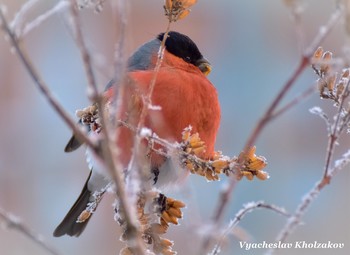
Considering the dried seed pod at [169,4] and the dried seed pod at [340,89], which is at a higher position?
the dried seed pod at [340,89]

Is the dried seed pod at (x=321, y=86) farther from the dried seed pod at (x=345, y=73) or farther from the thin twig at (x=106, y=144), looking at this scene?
the thin twig at (x=106, y=144)

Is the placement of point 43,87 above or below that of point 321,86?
below

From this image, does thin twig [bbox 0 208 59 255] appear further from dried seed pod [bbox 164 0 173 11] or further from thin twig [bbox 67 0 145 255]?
dried seed pod [bbox 164 0 173 11]

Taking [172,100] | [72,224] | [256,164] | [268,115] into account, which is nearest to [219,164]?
[256,164]

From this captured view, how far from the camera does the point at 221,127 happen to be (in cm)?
444

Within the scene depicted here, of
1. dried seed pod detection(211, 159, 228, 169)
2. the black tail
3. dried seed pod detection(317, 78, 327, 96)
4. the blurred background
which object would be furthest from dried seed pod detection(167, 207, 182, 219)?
the blurred background

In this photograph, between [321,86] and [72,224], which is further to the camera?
[72,224]

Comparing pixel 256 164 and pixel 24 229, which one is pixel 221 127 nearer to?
pixel 256 164

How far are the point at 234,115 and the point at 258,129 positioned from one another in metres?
4.05

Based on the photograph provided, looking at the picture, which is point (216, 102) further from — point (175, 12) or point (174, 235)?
point (174, 235)

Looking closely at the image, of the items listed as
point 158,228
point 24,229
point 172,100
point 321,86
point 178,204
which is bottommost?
point 24,229

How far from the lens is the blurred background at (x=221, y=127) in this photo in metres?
4.19

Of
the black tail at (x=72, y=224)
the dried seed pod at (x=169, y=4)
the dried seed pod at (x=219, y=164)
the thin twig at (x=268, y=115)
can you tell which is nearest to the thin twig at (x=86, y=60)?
the thin twig at (x=268, y=115)

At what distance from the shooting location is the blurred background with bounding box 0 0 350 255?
4191 millimetres
